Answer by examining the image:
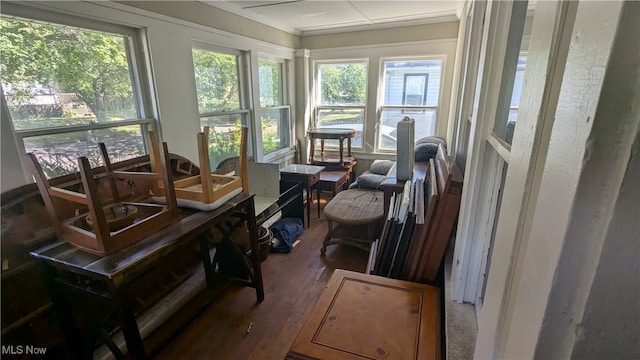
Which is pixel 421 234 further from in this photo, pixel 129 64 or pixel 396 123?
pixel 396 123

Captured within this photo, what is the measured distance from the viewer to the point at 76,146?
6.11ft

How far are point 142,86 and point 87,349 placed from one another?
5.98 feet

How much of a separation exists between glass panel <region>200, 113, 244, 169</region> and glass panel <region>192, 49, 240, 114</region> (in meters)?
0.10

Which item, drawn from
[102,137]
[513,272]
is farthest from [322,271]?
[513,272]

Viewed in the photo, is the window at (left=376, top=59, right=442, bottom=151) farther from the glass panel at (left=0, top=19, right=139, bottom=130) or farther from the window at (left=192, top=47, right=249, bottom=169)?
the glass panel at (left=0, top=19, right=139, bottom=130)

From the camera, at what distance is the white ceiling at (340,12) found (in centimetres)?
289

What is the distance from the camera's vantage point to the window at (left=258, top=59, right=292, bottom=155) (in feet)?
12.6

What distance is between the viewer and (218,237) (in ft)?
7.49

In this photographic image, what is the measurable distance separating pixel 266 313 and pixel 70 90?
1983mm

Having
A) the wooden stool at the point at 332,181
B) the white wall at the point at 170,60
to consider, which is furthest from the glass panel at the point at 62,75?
the wooden stool at the point at 332,181

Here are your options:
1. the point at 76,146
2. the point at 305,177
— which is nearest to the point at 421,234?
the point at 305,177

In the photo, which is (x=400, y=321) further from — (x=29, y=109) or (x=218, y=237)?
(x=29, y=109)

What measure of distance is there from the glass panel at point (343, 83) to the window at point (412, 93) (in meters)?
0.33

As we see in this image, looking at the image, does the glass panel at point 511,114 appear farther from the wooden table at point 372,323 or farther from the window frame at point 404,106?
the window frame at point 404,106
